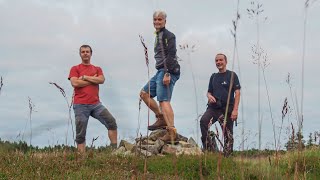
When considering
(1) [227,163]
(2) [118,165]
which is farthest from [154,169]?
(1) [227,163]

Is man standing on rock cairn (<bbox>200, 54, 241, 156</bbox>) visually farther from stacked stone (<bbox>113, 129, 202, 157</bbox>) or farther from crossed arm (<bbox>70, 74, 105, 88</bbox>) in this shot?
crossed arm (<bbox>70, 74, 105, 88</bbox>)

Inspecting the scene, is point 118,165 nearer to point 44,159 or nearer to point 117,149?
point 44,159

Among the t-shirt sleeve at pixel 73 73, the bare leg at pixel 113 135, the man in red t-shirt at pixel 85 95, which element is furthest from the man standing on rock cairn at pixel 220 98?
the t-shirt sleeve at pixel 73 73

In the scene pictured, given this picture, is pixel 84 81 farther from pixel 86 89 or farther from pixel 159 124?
pixel 159 124

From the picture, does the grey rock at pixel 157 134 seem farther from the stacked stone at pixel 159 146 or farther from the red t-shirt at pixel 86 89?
the red t-shirt at pixel 86 89

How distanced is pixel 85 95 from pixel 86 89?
124 mm

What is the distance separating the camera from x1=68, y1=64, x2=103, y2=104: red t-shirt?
10094mm

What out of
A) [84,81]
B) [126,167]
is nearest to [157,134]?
[84,81]

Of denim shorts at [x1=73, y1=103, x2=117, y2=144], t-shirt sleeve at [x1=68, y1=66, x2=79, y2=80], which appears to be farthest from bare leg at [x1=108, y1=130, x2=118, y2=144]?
t-shirt sleeve at [x1=68, y1=66, x2=79, y2=80]

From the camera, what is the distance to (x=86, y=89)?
1008 cm

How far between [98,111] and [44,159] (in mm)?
2249

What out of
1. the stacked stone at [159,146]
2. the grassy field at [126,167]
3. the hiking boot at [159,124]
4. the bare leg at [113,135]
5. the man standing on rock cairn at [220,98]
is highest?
the man standing on rock cairn at [220,98]

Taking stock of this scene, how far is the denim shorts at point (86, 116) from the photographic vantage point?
10102mm

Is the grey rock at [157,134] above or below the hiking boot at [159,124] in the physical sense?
below
